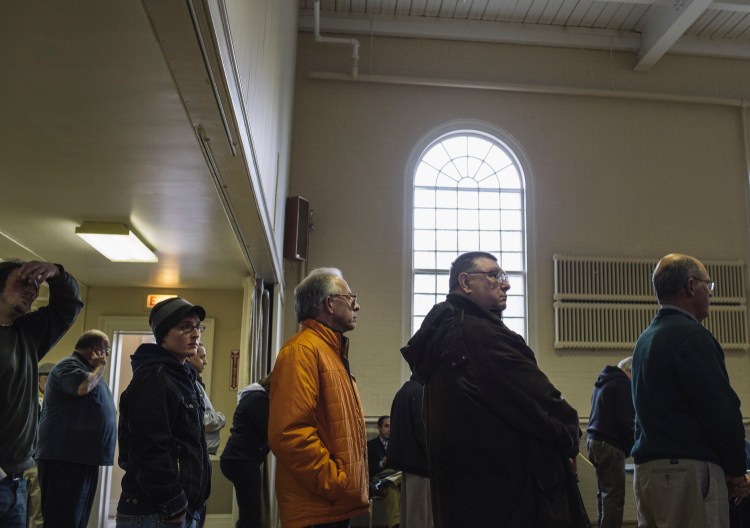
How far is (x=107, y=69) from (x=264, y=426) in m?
2.02

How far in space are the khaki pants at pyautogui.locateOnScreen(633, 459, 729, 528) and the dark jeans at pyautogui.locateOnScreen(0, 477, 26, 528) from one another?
2104mm

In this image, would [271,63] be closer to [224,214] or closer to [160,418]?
[224,214]

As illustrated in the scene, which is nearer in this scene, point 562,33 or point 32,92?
point 32,92

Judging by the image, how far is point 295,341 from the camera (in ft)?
7.72

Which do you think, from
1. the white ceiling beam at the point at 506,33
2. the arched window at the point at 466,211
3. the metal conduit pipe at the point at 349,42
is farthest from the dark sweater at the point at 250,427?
the white ceiling beam at the point at 506,33

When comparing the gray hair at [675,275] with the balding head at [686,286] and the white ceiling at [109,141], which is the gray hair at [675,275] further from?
the white ceiling at [109,141]

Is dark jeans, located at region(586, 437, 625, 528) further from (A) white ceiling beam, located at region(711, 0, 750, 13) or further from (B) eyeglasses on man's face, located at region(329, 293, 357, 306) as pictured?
(A) white ceiling beam, located at region(711, 0, 750, 13)

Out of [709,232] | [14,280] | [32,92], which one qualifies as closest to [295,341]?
[14,280]

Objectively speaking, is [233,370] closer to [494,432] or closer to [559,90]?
[559,90]

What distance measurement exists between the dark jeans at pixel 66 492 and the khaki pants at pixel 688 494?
8.60 feet

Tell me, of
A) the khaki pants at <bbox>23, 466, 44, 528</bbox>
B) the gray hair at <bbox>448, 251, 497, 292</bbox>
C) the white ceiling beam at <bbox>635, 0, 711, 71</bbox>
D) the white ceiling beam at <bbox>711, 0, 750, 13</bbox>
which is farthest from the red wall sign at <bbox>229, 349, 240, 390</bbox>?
the white ceiling beam at <bbox>711, 0, 750, 13</bbox>

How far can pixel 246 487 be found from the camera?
3678mm

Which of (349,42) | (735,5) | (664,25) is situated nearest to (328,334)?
(349,42)

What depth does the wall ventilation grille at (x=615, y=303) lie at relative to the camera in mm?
7574
